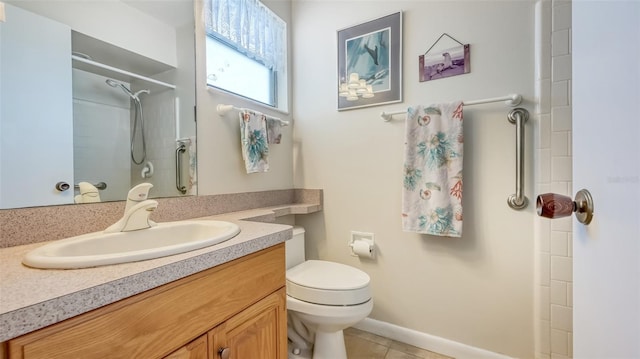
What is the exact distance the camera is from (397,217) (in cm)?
164

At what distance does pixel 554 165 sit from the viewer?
125 cm

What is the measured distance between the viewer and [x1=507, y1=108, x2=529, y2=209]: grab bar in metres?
1.28

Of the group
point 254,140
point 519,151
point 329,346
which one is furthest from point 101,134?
point 519,151

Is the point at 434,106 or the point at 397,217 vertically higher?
the point at 434,106

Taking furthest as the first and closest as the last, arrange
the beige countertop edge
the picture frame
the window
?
the picture frame < the window < the beige countertop edge

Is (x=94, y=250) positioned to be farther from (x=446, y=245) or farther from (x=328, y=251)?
(x=446, y=245)

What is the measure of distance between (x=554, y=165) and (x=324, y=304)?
4.05 ft

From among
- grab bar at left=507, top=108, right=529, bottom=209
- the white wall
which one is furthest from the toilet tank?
grab bar at left=507, top=108, right=529, bottom=209

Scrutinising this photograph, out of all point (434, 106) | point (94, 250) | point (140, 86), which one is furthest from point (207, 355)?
point (434, 106)

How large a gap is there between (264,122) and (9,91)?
1.01 m

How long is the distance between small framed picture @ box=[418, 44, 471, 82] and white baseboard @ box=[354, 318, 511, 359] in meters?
1.47

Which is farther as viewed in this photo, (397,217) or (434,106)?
(397,217)

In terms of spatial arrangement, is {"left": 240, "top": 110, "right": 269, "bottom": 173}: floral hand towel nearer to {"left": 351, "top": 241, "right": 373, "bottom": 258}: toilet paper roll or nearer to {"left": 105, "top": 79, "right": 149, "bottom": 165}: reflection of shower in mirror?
{"left": 105, "top": 79, "right": 149, "bottom": 165}: reflection of shower in mirror

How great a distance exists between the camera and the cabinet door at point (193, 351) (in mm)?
626
